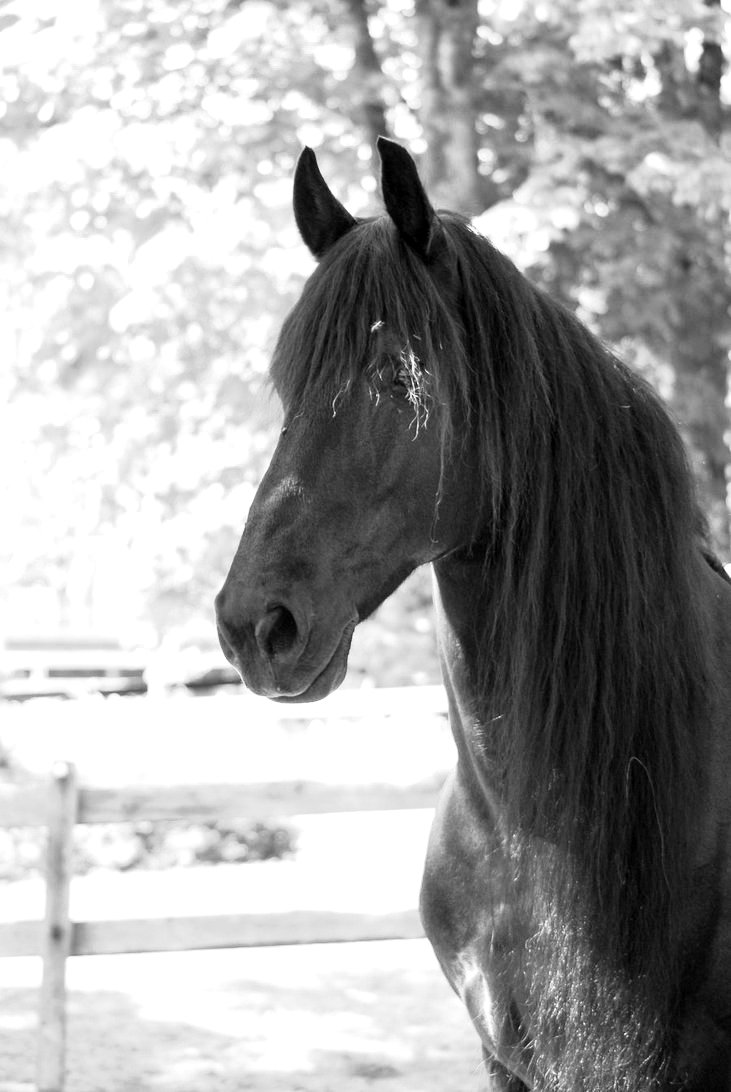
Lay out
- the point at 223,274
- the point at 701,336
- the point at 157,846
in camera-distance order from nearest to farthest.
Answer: the point at 223,274 < the point at 701,336 < the point at 157,846

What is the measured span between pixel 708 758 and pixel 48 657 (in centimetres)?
1501

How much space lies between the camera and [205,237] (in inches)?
291

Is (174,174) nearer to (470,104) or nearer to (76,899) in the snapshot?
(470,104)

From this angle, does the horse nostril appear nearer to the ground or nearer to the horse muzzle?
the horse muzzle

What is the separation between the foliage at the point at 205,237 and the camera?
746 centimetres

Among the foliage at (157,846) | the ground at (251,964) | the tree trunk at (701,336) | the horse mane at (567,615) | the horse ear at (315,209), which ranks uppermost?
the horse ear at (315,209)

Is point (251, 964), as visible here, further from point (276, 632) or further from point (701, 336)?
point (276, 632)

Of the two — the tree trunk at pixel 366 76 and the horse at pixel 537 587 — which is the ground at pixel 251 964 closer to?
the horse at pixel 537 587

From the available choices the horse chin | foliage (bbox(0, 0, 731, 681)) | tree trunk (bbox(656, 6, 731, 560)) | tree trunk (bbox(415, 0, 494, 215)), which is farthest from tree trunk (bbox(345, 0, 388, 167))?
the horse chin

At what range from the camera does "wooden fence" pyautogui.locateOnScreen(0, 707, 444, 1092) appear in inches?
170

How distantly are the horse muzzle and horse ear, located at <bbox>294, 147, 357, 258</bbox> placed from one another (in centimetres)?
71

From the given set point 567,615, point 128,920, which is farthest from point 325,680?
point 128,920

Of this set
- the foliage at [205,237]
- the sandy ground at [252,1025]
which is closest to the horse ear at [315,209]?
the sandy ground at [252,1025]

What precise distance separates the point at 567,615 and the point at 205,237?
590cm
